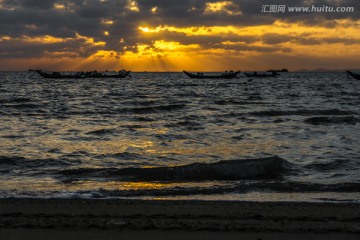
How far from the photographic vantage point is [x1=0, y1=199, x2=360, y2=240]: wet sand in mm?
4926

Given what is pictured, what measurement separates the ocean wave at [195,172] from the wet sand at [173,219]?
2.99m

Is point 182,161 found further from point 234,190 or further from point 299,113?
point 299,113

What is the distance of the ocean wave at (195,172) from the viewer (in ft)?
33.0

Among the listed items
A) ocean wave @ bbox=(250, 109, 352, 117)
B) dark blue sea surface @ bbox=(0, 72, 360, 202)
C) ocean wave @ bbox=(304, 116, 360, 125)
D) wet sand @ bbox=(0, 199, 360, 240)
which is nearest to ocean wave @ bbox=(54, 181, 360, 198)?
dark blue sea surface @ bbox=(0, 72, 360, 202)

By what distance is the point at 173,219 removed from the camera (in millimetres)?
5688

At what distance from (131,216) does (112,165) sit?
5610mm

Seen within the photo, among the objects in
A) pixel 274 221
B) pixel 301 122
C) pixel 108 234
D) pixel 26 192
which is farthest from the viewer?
pixel 301 122

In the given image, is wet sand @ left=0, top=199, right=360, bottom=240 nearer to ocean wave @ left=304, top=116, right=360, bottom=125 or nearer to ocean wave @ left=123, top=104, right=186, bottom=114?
ocean wave @ left=304, top=116, right=360, bottom=125

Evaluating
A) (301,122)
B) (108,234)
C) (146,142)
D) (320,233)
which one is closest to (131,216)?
(108,234)

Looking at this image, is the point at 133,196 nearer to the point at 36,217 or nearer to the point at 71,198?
the point at 71,198

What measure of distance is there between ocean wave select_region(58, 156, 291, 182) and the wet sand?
299cm

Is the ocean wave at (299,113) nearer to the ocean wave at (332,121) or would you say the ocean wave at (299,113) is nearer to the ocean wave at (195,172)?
the ocean wave at (332,121)

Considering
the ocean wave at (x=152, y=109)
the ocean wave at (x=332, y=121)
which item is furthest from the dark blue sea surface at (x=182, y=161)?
the ocean wave at (x=152, y=109)

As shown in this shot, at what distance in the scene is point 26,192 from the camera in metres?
8.15
